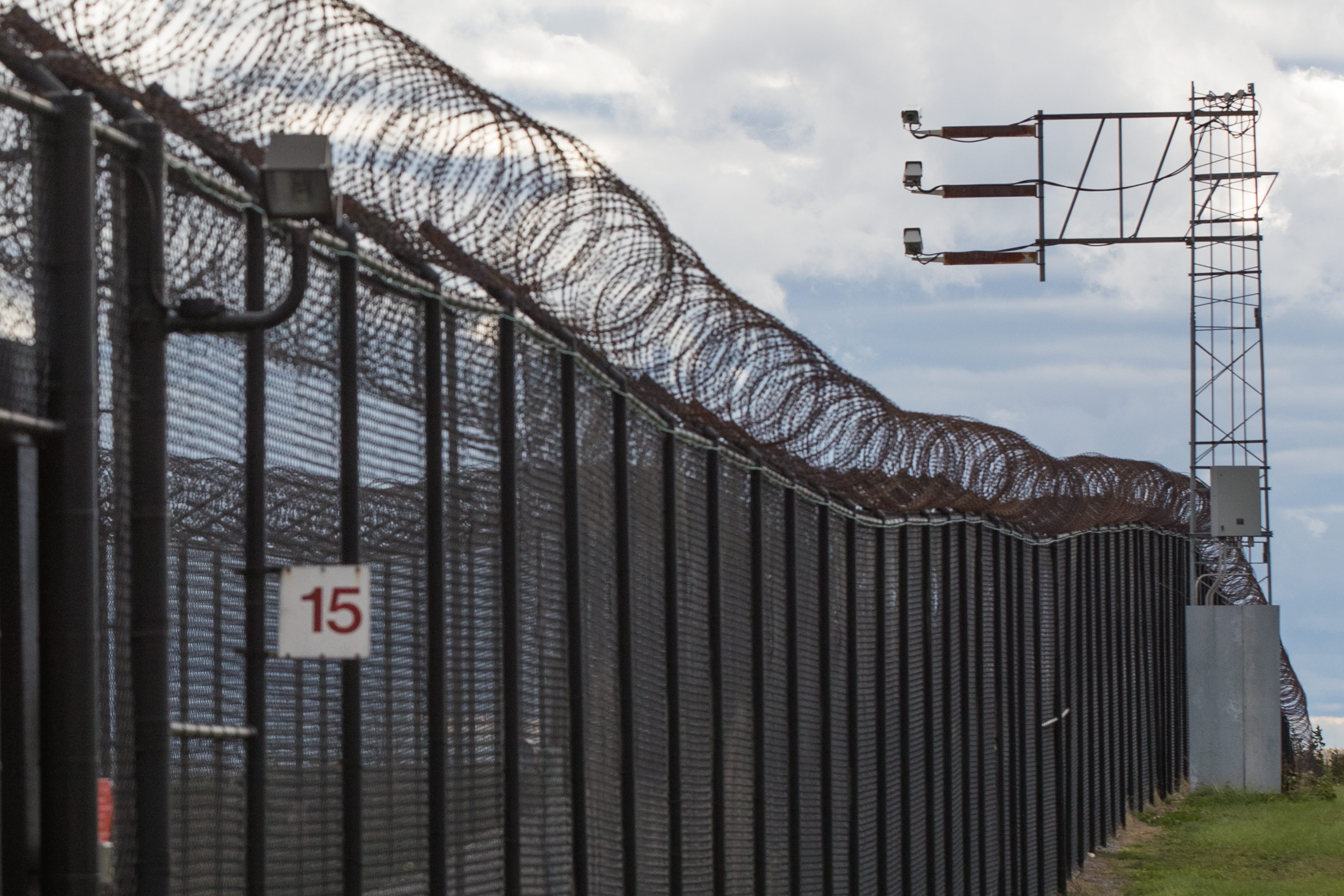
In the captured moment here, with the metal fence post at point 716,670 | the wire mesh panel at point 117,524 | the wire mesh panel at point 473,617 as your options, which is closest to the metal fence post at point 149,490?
the wire mesh panel at point 117,524

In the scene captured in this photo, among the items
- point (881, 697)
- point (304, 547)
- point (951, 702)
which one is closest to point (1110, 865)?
point (951, 702)

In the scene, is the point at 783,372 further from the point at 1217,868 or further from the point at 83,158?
the point at 1217,868

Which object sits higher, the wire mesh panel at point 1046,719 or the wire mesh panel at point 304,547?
the wire mesh panel at point 304,547

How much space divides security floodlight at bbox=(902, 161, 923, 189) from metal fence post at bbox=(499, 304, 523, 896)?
46.0 feet

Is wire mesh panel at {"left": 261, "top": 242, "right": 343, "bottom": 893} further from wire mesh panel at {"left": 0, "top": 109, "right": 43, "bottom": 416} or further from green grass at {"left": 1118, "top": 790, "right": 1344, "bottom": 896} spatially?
green grass at {"left": 1118, "top": 790, "right": 1344, "bottom": 896}

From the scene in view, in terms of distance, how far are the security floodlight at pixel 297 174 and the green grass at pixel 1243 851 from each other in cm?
1042

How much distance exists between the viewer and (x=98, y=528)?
13.8 ft

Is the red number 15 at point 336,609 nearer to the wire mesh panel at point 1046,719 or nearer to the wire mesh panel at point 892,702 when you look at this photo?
Result: the wire mesh panel at point 892,702

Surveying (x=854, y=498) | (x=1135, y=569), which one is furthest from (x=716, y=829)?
(x=1135, y=569)

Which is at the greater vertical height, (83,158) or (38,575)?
(83,158)

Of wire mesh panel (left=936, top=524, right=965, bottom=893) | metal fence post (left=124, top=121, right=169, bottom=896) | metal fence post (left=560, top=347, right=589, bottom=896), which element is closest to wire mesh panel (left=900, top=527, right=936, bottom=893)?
wire mesh panel (left=936, top=524, right=965, bottom=893)

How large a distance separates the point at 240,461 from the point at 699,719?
316 cm

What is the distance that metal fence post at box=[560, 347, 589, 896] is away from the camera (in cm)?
545

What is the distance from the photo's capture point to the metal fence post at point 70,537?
3547 millimetres
